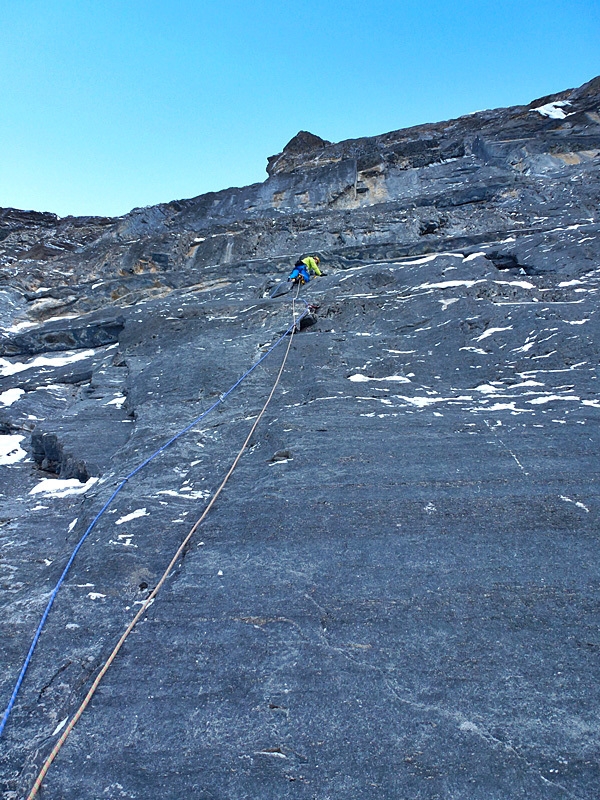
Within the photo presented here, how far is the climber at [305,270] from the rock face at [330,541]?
0.55 meters

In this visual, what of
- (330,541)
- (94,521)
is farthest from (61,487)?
(330,541)

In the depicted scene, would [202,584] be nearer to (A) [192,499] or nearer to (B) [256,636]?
(B) [256,636]

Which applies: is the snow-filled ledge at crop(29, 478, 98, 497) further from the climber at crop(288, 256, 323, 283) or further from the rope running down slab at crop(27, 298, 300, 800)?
the climber at crop(288, 256, 323, 283)

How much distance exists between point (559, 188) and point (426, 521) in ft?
39.0

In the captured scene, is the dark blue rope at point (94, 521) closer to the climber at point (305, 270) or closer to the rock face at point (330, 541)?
the rock face at point (330, 541)

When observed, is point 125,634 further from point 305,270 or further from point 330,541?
point 305,270

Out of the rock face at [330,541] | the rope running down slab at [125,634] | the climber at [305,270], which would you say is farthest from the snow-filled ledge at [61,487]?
the climber at [305,270]

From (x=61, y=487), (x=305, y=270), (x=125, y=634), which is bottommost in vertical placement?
(x=125, y=634)

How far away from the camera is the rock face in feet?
7.20

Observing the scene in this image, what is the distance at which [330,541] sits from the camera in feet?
11.1

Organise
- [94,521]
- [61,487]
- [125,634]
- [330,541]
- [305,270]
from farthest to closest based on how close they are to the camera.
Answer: [305,270] → [61,487] → [94,521] → [330,541] → [125,634]

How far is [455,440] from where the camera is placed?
436 cm

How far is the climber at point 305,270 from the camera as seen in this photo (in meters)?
9.17

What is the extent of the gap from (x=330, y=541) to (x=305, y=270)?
707 cm
